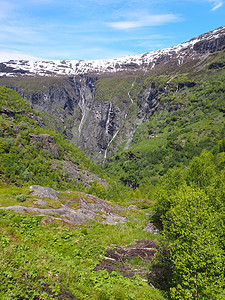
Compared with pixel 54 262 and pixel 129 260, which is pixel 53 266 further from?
pixel 129 260

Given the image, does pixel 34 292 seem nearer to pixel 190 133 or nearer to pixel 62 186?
pixel 62 186

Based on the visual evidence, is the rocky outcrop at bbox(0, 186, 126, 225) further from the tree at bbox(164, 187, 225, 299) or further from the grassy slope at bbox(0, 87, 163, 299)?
the tree at bbox(164, 187, 225, 299)

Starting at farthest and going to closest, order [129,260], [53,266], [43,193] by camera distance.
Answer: [43,193]
[129,260]
[53,266]

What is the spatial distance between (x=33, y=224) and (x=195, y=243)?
47.7ft

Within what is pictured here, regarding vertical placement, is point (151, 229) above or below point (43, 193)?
below

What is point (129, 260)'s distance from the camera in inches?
620

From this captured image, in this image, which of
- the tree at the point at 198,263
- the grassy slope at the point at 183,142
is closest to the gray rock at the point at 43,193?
the tree at the point at 198,263

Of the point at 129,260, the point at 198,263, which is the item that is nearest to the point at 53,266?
the point at 129,260

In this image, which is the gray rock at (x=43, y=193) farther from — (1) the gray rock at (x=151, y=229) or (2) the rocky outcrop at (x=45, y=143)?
(2) the rocky outcrop at (x=45, y=143)

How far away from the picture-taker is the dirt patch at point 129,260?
13851 mm

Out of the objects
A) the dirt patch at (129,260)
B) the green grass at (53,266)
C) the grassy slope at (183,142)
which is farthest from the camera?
the grassy slope at (183,142)

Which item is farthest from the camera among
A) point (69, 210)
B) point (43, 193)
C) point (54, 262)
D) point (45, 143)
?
point (45, 143)

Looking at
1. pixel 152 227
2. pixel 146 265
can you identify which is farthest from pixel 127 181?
pixel 146 265

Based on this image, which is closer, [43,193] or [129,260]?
[129,260]
